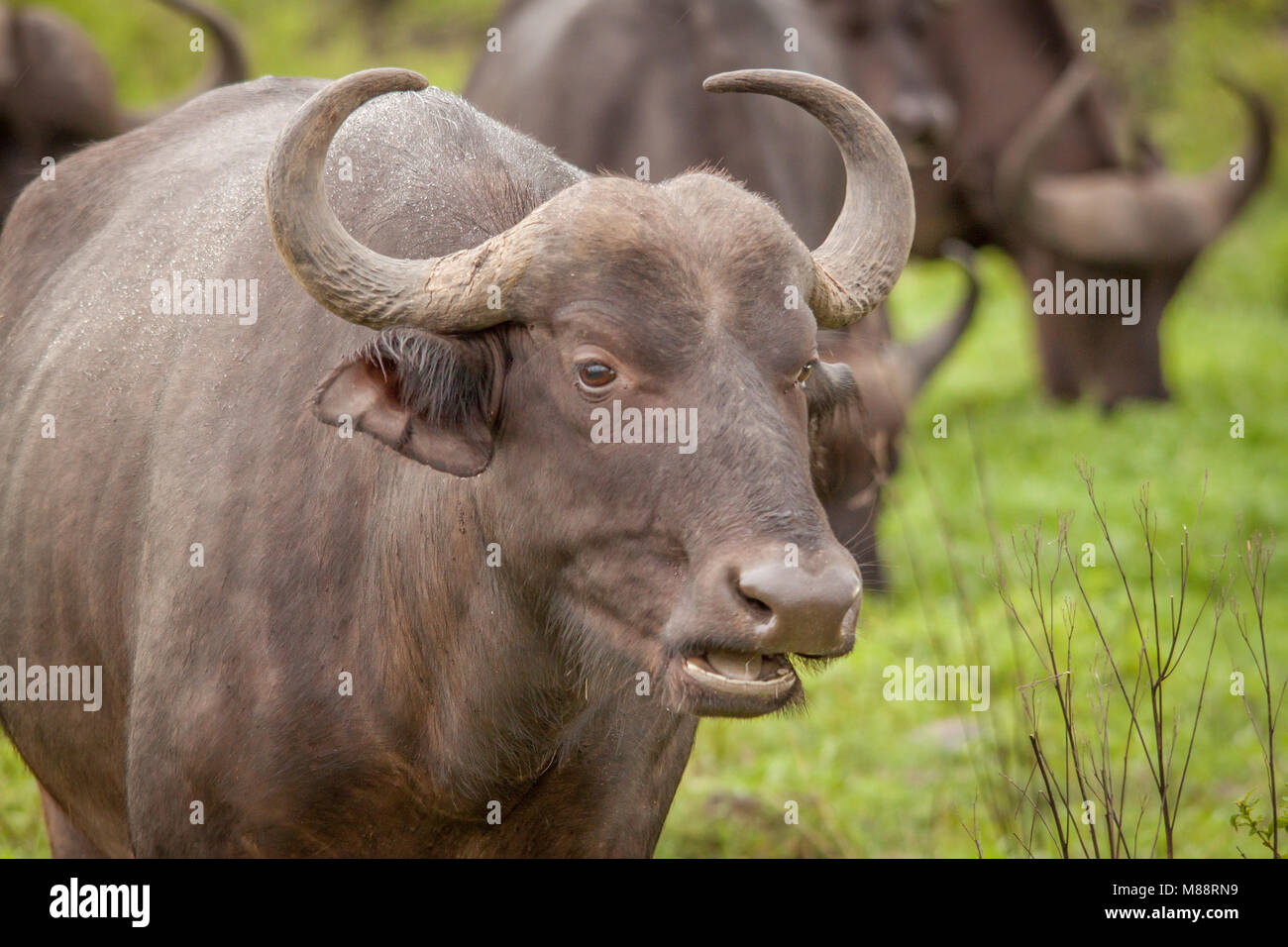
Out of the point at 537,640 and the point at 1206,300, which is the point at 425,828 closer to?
the point at 537,640

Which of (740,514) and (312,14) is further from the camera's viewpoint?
(312,14)

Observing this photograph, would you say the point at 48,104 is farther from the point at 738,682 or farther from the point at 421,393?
the point at 738,682

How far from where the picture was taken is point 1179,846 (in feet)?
17.6

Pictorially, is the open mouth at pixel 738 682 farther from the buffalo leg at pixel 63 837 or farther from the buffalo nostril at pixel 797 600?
the buffalo leg at pixel 63 837

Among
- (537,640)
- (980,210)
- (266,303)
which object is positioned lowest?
(537,640)

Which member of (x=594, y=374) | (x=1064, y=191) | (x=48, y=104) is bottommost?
(x=594, y=374)

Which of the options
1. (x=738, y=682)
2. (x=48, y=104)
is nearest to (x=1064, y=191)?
(x=48, y=104)

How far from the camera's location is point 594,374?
3178mm

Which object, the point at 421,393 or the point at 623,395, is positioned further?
the point at 421,393

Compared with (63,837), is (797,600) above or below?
above

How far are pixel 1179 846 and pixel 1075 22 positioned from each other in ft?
48.6

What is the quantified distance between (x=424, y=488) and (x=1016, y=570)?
5450 millimetres

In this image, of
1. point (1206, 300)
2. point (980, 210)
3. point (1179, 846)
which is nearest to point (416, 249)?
point (1179, 846)

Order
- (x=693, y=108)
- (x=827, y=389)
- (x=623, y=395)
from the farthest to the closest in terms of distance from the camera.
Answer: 1. (x=693, y=108)
2. (x=827, y=389)
3. (x=623, y=395)
